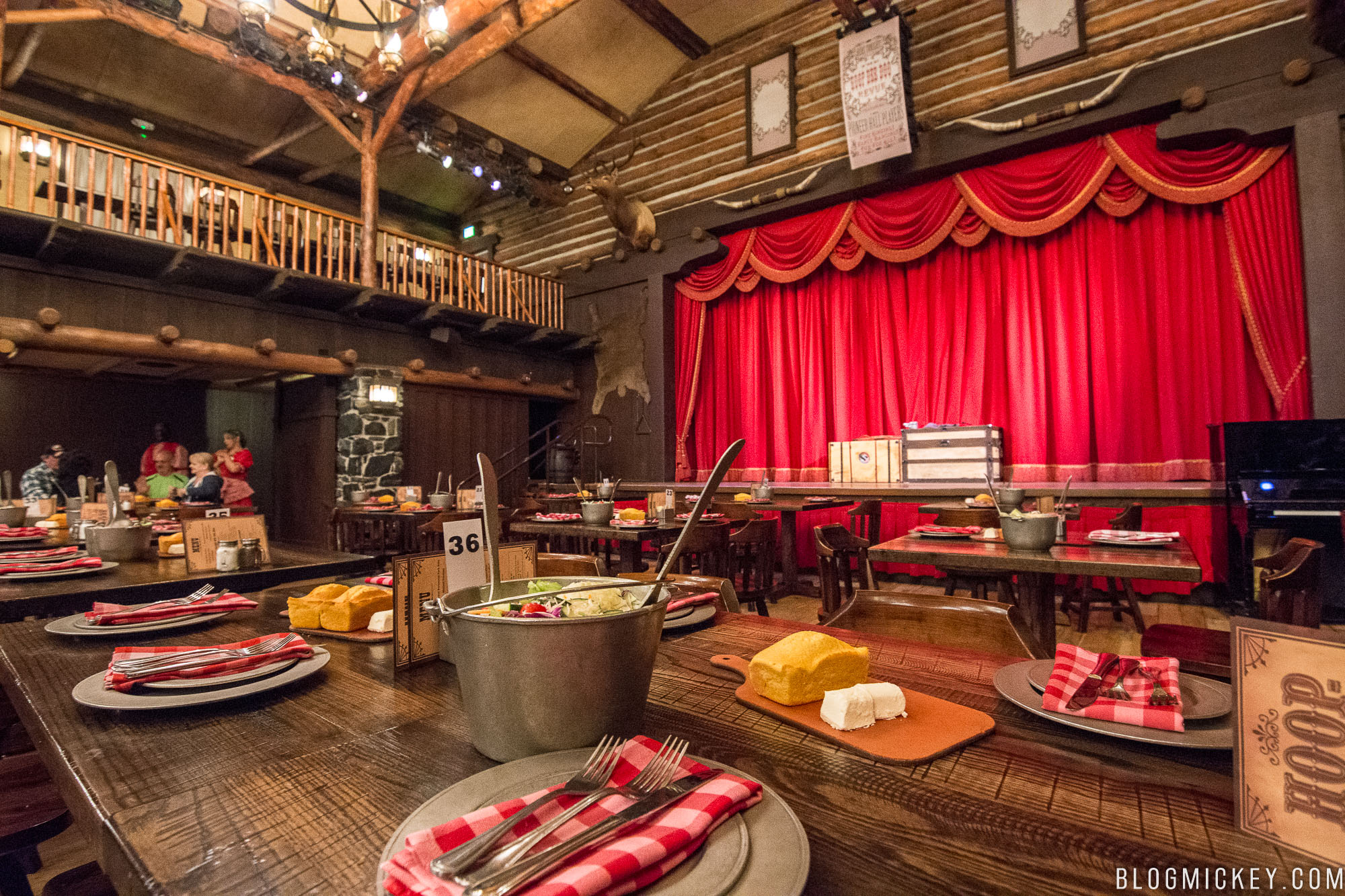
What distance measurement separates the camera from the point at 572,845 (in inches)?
16.4

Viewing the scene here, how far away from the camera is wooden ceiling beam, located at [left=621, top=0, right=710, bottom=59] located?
24.4 feet

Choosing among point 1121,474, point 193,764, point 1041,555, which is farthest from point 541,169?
point 193,764

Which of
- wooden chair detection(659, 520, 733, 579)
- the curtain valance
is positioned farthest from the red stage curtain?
wooden chair detection(659, 520, 733, 579)

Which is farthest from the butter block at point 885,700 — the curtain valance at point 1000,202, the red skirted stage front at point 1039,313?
the curtain valance at point 1000,202

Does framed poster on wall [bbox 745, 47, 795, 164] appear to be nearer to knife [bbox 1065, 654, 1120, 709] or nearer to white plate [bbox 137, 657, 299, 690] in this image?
knife [bbox 1065, 654, 1120, 709]

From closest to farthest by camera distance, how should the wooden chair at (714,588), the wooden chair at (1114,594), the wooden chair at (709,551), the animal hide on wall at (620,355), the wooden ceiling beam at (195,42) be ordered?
the wooden chair at (714,588), the wooden chair at (709,551), the wooden chair at (1114,594), the wooden ceiling beam at (195,42), the animal hide on wall at (620,355)

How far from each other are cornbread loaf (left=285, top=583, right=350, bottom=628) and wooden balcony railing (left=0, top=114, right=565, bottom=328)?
5.90 meters

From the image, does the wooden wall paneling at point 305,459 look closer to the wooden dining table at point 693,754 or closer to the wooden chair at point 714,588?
the wooden chair at point 714,588

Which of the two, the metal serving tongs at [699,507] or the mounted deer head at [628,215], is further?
the mounted deer head at [628,215]

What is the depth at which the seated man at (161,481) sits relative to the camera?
670 centimetres

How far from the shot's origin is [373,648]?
41.6 inches

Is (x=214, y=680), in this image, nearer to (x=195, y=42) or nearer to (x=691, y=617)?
(x=691, y=617)

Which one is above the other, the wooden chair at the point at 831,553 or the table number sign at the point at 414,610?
the table number sign at the point at 414,610

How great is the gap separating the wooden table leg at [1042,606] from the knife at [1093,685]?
174 cm
